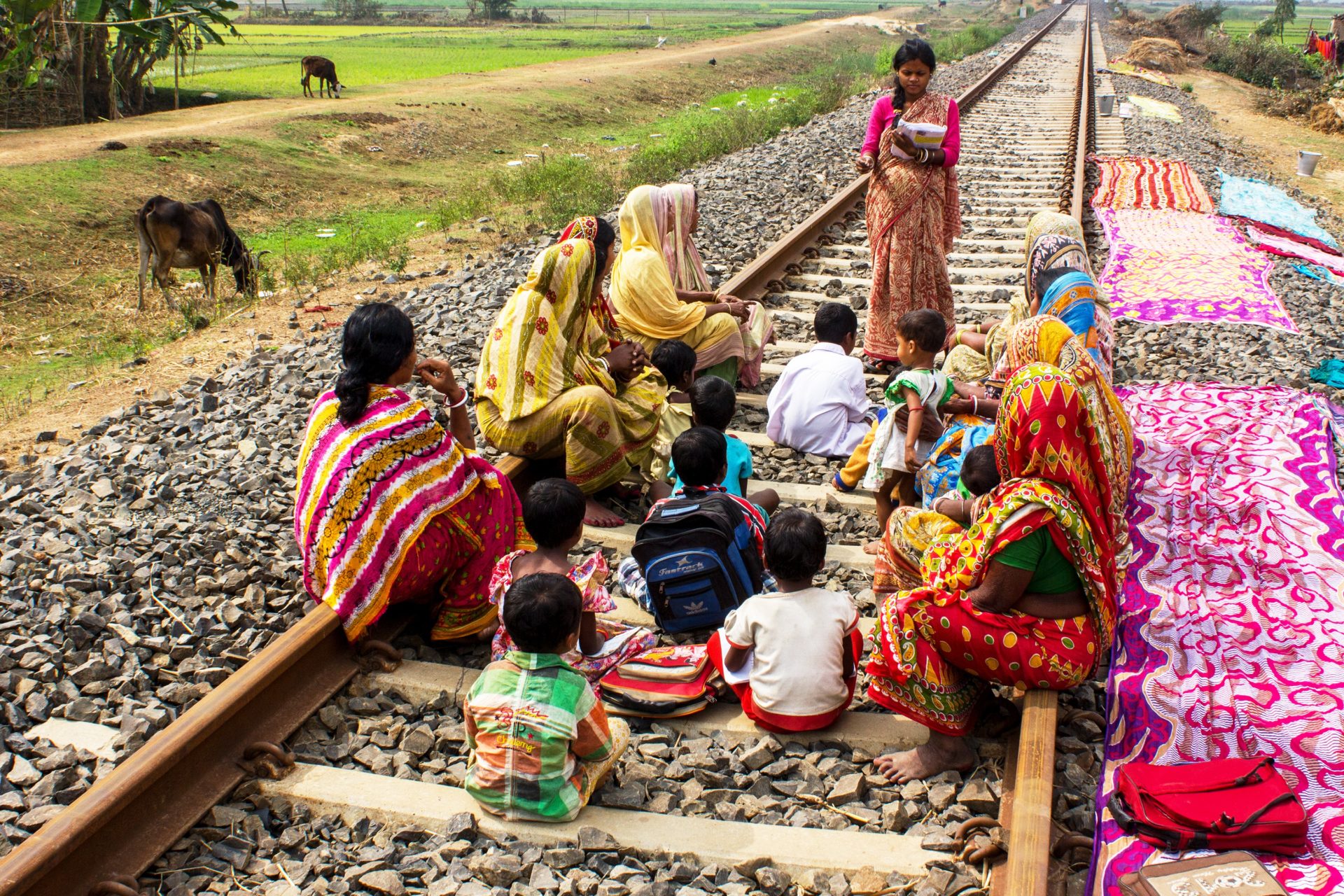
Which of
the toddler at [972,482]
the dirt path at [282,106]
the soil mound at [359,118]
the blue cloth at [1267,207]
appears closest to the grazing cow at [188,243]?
the dirt path at [282,106]

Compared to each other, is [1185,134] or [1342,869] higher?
[1185,134]

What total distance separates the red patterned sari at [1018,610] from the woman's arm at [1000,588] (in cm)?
2

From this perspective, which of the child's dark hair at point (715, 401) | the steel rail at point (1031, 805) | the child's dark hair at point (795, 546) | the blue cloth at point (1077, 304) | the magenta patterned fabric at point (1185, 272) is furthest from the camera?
the magenta patterned fabric at point (1185, 272)

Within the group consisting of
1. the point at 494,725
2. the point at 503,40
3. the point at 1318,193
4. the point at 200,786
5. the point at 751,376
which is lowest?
the point at 200,786

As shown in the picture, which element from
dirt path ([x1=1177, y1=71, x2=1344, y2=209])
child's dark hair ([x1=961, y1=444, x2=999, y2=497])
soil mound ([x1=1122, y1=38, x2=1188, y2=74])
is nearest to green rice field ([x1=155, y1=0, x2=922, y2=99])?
soil mound ([x1=1122, y1=38, x2=1188, y2=74])

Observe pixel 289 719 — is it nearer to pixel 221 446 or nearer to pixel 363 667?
pixel 363 667

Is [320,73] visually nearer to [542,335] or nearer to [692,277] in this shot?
[692,277]

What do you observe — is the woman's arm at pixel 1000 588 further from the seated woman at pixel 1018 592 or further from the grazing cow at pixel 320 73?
the grazing cow at pixel 320 73

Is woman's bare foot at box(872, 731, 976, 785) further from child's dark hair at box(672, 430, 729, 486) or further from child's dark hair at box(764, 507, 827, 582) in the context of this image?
child's dark hair at box(672, 430, 729, 486)

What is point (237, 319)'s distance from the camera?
839 centimetres

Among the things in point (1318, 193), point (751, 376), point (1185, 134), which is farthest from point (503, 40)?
point (751, 376)

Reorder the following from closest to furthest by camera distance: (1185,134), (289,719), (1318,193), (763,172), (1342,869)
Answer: (1342,869), (289,719), (763,172), (1318,193), (1185,134)

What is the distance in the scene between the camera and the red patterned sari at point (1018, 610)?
3.05m

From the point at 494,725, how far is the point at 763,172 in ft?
30.8
